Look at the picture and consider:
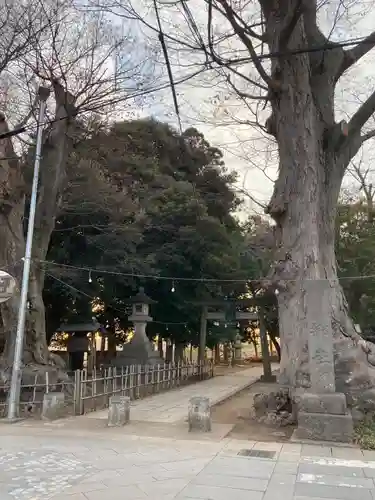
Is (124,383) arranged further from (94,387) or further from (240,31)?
(240,31)

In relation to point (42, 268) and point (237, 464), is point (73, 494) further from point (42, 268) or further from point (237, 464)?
point (42, 268)

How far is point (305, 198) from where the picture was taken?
400 inches

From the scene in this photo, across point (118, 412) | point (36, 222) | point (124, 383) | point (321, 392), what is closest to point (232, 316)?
point (124, 383)

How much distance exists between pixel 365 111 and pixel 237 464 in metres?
7.58

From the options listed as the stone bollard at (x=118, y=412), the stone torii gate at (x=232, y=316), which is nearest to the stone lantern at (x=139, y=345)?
the stone torii gate at (x=232, y=316)

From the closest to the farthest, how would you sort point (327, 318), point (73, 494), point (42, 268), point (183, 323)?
point (73, 494) → point (327, 318) → point (42, 268) → point (183, 323)

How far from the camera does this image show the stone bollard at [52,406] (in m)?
9.63

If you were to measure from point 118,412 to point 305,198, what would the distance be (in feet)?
18.9

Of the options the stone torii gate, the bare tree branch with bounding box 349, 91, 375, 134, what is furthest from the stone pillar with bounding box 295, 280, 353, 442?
the stone torii gate

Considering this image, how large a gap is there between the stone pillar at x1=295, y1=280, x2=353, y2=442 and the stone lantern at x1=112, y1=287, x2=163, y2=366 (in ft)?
32.7

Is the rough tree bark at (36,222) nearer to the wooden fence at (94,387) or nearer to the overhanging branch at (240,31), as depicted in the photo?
the wooden fence at (94,387)

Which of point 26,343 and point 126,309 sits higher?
point 126,309

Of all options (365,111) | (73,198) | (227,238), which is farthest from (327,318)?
(227,238)

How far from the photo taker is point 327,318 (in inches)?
337
